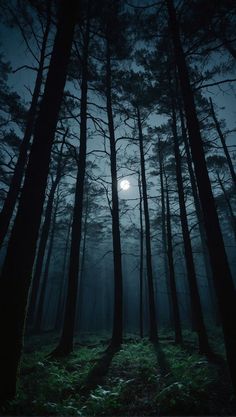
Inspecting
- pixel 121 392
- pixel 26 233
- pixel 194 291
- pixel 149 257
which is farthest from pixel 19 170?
pixel 194 291

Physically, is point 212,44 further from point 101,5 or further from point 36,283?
point 36,283

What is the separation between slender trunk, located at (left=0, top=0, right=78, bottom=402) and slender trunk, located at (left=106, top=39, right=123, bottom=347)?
6.49 meters

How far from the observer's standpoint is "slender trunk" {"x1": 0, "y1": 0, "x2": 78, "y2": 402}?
314 centimetres

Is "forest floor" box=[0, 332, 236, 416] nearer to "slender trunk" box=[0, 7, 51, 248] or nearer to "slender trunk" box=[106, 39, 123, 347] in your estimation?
"slender trunk" box=[106, 39, 123, 347]

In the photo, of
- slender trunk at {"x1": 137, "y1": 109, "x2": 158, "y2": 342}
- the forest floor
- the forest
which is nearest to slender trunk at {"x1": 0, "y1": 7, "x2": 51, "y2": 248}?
the forest

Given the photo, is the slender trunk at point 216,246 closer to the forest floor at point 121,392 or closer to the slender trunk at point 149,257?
the forest floor at point 121,392

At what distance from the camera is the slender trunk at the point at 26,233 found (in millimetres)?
3139

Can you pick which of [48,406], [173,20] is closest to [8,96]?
[173,20]

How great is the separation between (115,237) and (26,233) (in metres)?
6.94

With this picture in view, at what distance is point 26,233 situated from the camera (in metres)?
3.57

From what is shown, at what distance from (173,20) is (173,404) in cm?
980

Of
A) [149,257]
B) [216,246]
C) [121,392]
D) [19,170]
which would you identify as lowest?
[121,392]

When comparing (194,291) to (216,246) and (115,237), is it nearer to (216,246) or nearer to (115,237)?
(115,237)

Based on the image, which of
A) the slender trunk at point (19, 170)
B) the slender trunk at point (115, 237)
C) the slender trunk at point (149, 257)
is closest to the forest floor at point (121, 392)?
the slender trunk at point (115, 237)
